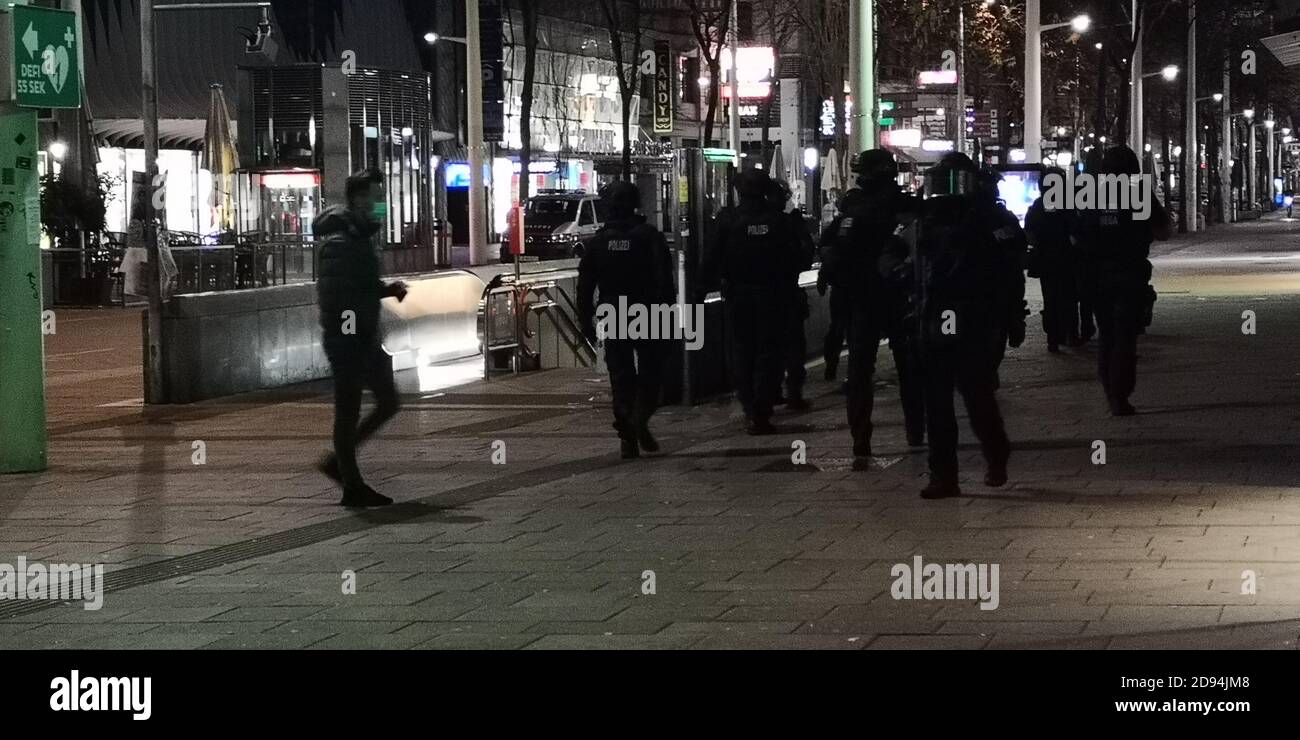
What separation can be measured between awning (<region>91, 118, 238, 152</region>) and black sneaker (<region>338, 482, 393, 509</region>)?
3579 cm

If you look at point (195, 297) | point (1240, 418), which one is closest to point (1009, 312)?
point (1240, 418)

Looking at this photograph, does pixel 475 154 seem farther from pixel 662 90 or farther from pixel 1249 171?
pixel 1249 171

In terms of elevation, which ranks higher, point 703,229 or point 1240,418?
point 703,229

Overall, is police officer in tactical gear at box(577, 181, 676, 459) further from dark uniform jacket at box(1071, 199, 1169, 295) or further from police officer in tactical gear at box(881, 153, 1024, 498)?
dark uniform jacket at box(1071, 199, 1169, 295)

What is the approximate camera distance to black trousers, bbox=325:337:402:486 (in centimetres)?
1120

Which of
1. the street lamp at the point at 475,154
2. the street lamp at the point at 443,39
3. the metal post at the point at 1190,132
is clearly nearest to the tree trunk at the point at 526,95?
the street lamp at the point at 443,39

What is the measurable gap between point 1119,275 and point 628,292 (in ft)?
12.4

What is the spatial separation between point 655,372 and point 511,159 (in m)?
52.1

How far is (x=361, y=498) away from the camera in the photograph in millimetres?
11305

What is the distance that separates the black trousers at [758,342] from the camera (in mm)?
14008

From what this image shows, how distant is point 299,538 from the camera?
10281mm

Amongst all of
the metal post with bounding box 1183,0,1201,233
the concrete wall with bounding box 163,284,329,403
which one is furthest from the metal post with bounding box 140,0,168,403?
the metal post with bounding box 1183,0,1201,233

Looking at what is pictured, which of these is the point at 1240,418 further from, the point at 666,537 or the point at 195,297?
the point at 195,297

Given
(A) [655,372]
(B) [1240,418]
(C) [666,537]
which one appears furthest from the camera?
(B) [1240,418]
